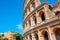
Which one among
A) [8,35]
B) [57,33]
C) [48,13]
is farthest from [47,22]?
[8,35]

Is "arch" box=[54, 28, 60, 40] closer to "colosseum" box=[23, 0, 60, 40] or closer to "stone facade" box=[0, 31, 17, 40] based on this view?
"colosseum" box=[23, 0, 60, 40]

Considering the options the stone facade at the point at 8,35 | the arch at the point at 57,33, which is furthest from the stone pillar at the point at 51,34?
the stone facade at the point at 8,35

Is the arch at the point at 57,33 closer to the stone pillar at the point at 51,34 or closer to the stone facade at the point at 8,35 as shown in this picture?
the stone pillar at the point at 51,34

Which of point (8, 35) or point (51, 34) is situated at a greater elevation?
point (8, 35)

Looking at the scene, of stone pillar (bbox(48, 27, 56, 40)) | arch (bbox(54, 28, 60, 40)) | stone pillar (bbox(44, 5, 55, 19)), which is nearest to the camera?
stone pillar (bbox(48, 27, 56, 40))

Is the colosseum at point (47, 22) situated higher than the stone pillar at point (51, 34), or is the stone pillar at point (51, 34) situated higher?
the colosseum at point (47, 22)

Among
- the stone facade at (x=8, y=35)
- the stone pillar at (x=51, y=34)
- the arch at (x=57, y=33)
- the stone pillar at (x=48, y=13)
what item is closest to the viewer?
A: the stone pillar at (x=51, y=34)

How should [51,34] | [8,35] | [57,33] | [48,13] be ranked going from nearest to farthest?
[51,34], [57,33], [48,13], [8,35]

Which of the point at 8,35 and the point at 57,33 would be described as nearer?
the point at 57,33

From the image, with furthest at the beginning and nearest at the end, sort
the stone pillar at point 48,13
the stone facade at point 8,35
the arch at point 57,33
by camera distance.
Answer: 1. the stone facade at point 8,35
2. the stone pillar at point 48,13
3. the arch at point 57,33

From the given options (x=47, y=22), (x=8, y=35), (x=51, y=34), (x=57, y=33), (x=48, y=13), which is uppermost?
(x=48, y=13)

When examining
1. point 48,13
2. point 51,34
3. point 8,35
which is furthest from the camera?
point 8,35

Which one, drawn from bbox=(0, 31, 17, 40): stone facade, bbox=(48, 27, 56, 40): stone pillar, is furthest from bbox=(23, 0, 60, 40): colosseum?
bbox=(0, 31, 17, 40): stone facade

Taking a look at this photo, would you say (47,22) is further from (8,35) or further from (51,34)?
(8,35)
